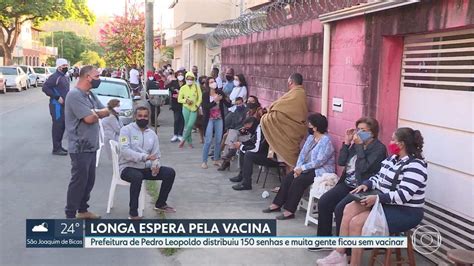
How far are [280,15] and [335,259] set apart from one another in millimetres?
5727

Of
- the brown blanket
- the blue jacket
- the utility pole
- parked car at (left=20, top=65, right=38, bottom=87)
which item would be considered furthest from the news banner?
parked car at (left=20, top=65, right=38, bottom=87)

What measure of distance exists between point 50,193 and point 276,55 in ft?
15.2

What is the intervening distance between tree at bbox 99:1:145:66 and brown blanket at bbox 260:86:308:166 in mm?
21337

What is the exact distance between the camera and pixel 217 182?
8.26 metres

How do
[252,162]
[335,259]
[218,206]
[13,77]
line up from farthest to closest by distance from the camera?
[13,77]
[252,162]
[218,206]
[335,259]

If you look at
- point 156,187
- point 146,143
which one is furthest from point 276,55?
point 146,143

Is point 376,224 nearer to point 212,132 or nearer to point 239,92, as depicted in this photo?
point 212,132

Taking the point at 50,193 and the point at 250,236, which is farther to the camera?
the point at 50,193

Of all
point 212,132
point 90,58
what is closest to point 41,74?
point 212,132

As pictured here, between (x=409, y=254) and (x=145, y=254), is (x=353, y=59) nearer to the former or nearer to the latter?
(x=409, y=254)

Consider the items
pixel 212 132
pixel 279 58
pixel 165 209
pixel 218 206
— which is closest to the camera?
pixel 165 209

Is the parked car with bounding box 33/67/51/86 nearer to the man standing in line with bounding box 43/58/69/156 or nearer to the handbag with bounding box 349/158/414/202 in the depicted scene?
the man standing in line with bounding box 43/58/69/156

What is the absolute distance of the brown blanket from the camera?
7.13 meters

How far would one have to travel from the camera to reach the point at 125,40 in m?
27.5
